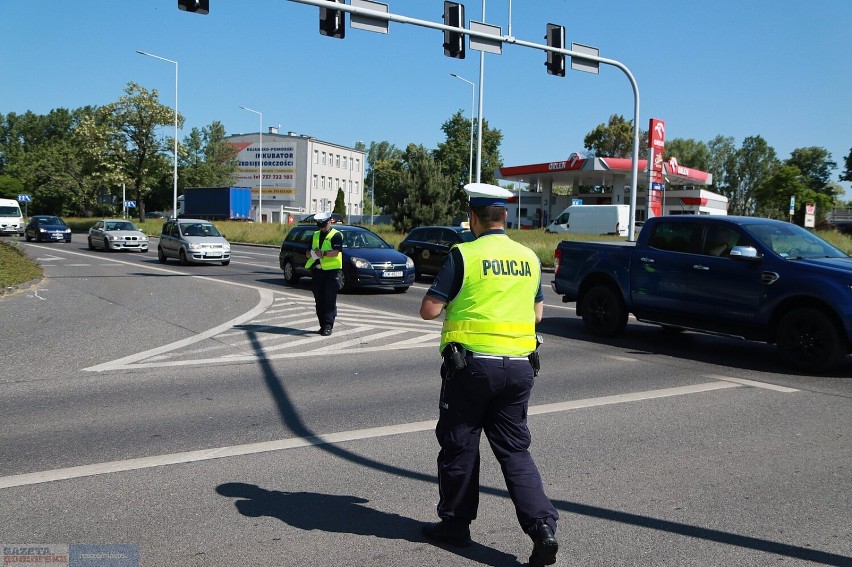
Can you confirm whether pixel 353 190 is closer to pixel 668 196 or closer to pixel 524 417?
pixel 668 196

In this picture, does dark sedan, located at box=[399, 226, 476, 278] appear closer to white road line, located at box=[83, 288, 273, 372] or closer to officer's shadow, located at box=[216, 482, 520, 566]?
white road line, located at box=[83, 288, 273, 372]

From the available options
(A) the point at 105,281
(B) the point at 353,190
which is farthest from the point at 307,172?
(A) the point at 105,281

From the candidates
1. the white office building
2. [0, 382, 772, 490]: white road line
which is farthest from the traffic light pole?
the white office building

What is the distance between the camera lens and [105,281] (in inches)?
773

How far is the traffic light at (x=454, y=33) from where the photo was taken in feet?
56.0

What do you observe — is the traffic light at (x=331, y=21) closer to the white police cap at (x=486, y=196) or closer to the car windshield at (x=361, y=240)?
the car windshield at (x=361, y=240)

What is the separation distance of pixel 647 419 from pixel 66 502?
178 inches

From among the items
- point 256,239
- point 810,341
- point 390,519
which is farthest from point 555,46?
point 256,239

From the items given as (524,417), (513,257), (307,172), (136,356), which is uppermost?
(307,172)

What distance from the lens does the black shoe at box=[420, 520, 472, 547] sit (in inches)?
152

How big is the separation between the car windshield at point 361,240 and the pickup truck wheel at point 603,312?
761cm

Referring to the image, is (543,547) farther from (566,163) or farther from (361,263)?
(566,163)

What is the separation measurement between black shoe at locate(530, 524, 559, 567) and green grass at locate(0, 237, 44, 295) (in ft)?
48.9

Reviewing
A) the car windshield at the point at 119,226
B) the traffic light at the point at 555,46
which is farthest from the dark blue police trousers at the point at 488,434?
the car windshield at the point at 119,226
